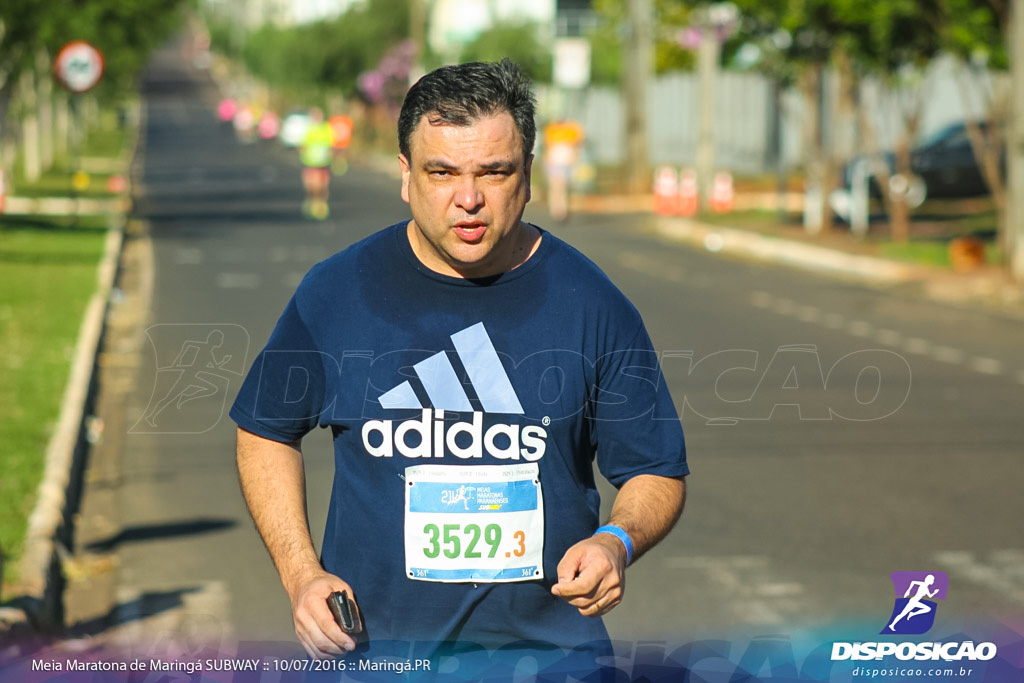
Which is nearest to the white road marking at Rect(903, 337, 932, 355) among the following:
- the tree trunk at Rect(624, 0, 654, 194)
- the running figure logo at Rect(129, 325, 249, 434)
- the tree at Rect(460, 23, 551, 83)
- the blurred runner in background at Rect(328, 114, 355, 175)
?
the running figure logo at Rect(129, 325, 249, 434)

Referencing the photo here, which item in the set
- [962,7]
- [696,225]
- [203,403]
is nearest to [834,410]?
[203,403]

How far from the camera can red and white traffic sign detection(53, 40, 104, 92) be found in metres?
27.3

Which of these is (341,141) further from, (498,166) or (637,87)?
(498,166)

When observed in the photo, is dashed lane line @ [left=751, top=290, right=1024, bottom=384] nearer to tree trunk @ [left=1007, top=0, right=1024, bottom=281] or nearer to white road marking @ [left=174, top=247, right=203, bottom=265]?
tree trunk @ [left=1007, top=0, right=1024, bottom=281]

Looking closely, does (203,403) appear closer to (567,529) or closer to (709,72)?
(567,529)

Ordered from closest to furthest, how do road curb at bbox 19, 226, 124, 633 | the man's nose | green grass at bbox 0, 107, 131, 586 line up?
the man's nose → road curb at bbox 19, 226, 124, 633 → green grass at bbox 0, 107, 131, 586

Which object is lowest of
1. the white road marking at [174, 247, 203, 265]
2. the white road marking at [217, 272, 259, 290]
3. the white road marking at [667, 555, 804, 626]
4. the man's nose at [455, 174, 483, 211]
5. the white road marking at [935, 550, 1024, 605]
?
the white road marking at [667, 555, 804, 626]

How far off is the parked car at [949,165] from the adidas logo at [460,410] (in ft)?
106

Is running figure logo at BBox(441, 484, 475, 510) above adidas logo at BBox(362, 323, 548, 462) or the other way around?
the other way around

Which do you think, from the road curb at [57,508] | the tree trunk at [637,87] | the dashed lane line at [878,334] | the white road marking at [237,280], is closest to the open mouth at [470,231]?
the road curb at [57,508]

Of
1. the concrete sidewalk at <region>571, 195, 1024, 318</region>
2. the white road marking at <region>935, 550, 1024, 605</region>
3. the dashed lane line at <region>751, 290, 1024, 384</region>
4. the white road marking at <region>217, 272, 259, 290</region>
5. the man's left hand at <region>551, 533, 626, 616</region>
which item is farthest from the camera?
the white road marking at <region>217, 272, 259, 290</region>

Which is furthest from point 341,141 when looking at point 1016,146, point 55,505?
point 55,505

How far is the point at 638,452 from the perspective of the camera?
3451 mm

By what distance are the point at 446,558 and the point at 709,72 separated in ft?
102
